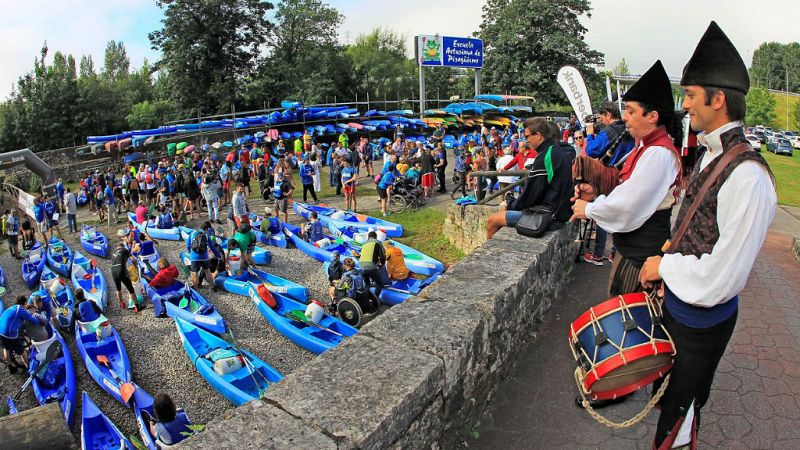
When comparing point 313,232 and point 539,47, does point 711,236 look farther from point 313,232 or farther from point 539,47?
point 539,47

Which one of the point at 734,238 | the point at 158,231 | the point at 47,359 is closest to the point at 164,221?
the point at 158,231

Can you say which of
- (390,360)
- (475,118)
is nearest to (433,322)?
(390,360)

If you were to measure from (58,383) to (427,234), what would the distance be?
8.81 metres

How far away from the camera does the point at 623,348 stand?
2180 mm

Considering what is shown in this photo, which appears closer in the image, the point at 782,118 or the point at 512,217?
the point at 512,217

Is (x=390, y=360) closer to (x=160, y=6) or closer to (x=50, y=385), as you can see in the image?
(x=50, y=385)

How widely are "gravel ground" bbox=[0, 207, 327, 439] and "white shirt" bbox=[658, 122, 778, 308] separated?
667cm

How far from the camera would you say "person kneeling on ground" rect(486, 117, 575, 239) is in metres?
4.70

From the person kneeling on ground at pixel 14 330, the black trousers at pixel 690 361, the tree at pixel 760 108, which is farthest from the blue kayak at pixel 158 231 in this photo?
the tree at pixel 760 108

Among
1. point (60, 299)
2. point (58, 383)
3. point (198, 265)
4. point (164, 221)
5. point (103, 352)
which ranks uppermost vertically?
point (164, 221)

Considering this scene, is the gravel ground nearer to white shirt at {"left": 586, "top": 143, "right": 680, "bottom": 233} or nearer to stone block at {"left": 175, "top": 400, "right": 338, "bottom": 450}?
stone block at {"left": 175, "top": 400, "right": 338, "bottom": 450}

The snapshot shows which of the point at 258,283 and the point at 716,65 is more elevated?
the point at 716,65

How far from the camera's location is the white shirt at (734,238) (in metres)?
1.78

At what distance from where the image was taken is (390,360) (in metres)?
2.47
